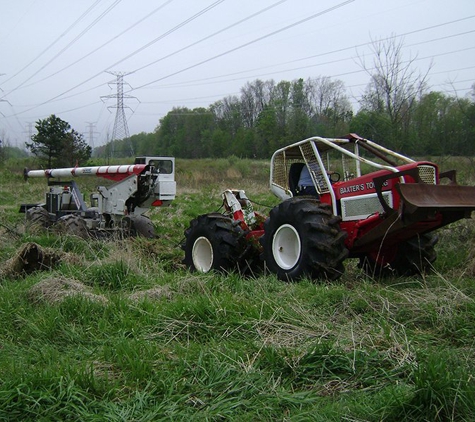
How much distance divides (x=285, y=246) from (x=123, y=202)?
4.62 meters

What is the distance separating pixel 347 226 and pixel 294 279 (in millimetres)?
953

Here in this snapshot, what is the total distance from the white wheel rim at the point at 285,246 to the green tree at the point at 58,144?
2977 cm

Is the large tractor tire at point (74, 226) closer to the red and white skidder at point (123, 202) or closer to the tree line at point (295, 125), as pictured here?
the red and white skidder at point (123, 202)

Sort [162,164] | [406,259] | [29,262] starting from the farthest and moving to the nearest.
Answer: [162,164]
[406,259]
[29,262]

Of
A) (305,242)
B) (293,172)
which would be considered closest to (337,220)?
(305,242)

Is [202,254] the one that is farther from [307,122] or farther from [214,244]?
[307,122]

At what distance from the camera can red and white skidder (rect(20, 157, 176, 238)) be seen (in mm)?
10570

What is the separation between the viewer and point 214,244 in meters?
7.93

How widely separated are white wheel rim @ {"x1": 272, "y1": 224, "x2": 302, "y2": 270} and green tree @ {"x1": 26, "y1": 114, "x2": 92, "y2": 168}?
29.8 metres

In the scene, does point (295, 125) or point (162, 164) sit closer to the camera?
point (162, 164)

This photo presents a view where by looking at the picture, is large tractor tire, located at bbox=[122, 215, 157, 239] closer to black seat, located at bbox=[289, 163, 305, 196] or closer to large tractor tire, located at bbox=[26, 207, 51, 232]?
large tractor tire, located at bbox=[26, 207, 51, 232]

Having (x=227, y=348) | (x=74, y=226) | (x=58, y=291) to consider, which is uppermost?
(x=74, y=226)

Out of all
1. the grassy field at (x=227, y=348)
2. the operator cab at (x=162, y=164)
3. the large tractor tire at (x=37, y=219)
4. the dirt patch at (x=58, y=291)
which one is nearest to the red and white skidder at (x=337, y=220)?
the grassy field at (x=227, y=348)

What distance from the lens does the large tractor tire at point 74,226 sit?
1017 cm
